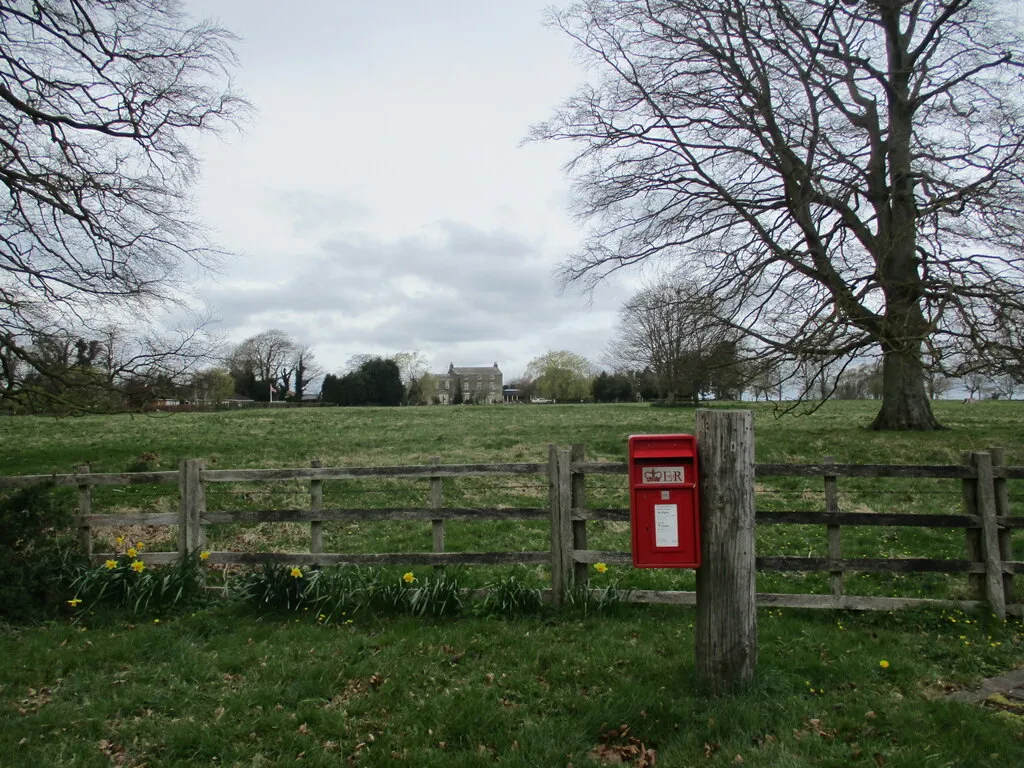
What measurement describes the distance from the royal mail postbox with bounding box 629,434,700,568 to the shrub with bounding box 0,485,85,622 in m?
5.60

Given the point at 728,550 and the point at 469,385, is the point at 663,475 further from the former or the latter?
the point at 469,385

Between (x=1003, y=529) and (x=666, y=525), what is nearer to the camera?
(x=666, y=525)

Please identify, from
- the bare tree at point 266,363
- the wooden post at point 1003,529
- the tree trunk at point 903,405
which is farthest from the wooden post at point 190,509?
the bare tree at point 266,363

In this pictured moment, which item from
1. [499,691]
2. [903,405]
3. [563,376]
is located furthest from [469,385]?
[499,691]

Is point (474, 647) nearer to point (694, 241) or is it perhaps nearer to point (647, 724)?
point (647, 724)

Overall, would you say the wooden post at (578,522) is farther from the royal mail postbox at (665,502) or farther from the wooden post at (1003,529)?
the wooden post at (1003,529)

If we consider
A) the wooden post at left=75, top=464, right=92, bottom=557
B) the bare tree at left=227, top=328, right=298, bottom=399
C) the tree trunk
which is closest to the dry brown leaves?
the wooden post at left=75, top=464, right=92, bottom=557

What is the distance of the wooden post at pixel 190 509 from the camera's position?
23.4 feet

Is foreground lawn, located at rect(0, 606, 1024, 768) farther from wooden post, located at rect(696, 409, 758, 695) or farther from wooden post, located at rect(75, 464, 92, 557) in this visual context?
wooden post, located at rect(75, 464, 92, 557)

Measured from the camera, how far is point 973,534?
6.15 meters

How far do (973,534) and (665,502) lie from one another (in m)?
3.79

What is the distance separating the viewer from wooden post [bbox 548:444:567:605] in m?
6.27

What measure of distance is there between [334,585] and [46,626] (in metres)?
2.51

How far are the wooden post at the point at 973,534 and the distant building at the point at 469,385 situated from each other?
102225mm
